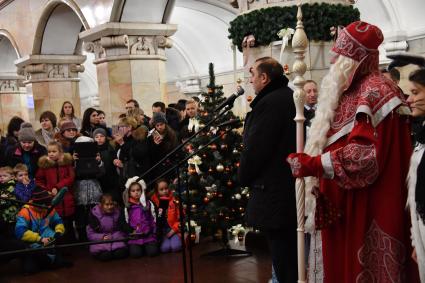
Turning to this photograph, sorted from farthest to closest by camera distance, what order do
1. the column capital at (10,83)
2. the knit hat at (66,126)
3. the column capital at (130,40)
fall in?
the column capital at (10,83)
the column capital at (130,40)
the knit hat at (66,126)

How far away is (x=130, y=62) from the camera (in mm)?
7949

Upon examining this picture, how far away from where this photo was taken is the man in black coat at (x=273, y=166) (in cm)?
288

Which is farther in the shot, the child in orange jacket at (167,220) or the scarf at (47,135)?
the scarf at (47,135)

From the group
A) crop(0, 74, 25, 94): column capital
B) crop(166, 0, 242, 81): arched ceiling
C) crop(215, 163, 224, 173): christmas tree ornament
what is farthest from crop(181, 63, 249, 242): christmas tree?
crop(0, 74, 25, 94): column capital

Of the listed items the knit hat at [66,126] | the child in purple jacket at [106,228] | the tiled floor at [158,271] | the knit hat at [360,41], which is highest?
the knit hat at [360,41]

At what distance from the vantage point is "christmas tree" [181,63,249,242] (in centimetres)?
481

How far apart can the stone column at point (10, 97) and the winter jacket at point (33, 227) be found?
11590 millimetres

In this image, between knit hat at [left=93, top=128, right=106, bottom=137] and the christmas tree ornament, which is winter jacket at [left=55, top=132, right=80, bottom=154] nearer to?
knit hat at [left=93, top=128, right=106, bottom=137]

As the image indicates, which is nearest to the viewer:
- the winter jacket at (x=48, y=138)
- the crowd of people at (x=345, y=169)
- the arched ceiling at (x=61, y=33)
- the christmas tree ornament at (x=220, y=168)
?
the crowd of people at (x=345, y=169)

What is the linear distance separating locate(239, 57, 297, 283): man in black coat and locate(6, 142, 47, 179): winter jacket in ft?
11.1

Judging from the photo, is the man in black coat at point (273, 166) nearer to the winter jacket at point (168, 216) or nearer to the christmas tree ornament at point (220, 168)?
the christmas tree ornament at point (220, 168)

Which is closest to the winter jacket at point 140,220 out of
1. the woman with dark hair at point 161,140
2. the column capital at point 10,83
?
the woman with dark hair at point 161,140

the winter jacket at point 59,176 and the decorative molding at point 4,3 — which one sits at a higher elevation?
the decorative molding at point 4,3

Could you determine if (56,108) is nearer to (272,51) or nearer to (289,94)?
(272,51)
